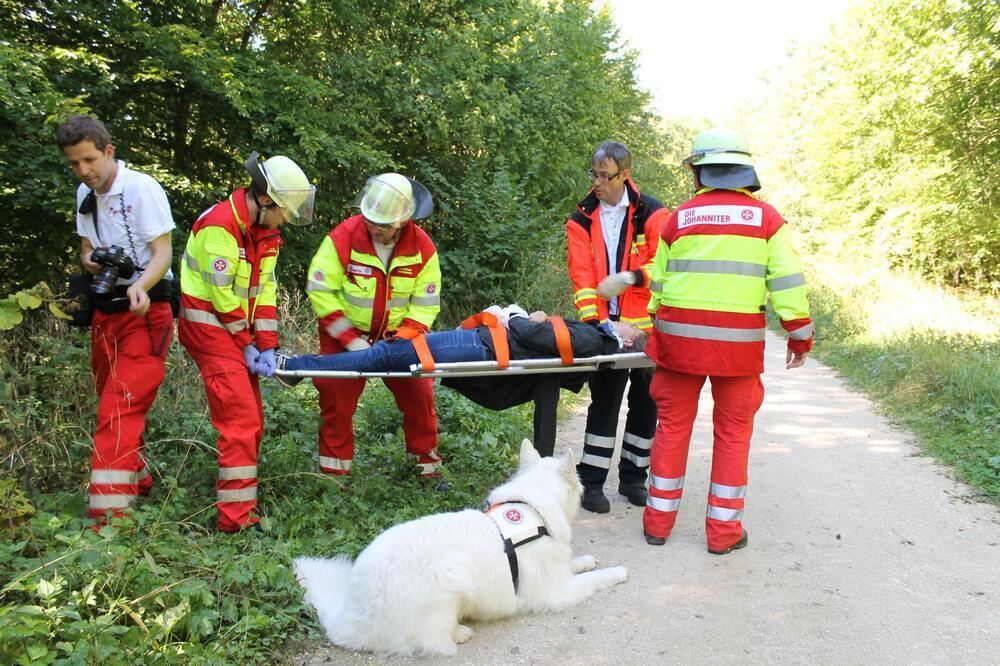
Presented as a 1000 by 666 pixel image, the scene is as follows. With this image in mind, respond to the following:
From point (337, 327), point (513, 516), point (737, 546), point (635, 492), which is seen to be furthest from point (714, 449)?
point (337, 327)

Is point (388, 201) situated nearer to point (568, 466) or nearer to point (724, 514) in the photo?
point (568, 466)

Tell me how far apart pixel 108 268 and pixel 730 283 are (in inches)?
140

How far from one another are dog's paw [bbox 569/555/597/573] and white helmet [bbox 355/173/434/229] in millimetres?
2334

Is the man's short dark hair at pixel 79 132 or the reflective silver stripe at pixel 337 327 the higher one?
the man's short dark hair at pixel 79 132

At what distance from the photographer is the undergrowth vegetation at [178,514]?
112 inches

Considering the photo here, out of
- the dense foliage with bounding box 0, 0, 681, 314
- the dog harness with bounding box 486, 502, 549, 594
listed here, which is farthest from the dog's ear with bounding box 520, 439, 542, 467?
the dense foliage with bounding box 0, 0, 681, 314

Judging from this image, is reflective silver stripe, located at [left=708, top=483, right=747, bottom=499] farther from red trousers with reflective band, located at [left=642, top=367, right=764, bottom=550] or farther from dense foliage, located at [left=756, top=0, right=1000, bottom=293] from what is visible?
dense foliage, located at [left=756, top=0, right=1000, bottom=293]

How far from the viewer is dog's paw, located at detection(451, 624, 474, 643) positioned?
3.29 metres

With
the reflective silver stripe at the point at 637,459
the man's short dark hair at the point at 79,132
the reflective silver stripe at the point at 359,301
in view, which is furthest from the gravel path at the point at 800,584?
the man's short dark hair at the point at 79,132

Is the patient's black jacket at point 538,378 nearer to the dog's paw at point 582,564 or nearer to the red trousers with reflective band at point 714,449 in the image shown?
the red trousers with reflective band at point 714,449

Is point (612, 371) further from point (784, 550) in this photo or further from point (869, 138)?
point (869, 138)

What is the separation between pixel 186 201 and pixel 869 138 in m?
13.1

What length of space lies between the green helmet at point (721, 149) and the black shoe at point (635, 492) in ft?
7.84

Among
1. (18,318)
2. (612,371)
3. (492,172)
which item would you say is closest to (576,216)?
(612,371)
